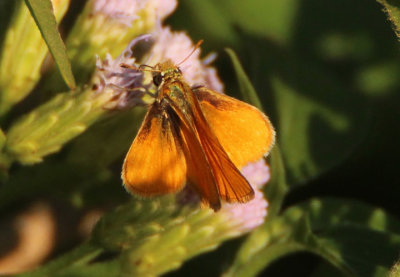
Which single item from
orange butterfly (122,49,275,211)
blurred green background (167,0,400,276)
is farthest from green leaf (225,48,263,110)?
blurred green background (167,0,400,276)

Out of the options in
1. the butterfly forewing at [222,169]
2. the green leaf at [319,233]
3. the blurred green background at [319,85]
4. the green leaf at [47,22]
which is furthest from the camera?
the blurred green background at [319,85]

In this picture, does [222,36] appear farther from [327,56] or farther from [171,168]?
[171,168]

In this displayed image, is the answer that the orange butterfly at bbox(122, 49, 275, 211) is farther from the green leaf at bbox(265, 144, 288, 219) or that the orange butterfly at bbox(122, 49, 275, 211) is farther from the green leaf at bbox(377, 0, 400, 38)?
the green leaf at bbox(377, 0, 400, 38)

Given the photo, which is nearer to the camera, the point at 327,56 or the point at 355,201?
the point at 355,201

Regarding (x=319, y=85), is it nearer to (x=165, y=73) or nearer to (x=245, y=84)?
(x=245, y=84)

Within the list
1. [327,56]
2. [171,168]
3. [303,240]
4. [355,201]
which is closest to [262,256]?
[303,240]

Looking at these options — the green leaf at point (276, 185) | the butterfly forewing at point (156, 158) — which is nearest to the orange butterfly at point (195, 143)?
the butterfly forewing at point (156, 158)

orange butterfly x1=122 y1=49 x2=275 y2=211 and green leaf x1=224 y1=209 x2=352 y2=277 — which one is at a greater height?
orange butterfly x1=122 y1=49 x2=275 y2=211

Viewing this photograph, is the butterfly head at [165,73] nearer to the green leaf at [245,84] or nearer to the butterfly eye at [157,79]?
the butterfly eye at [157,79]
